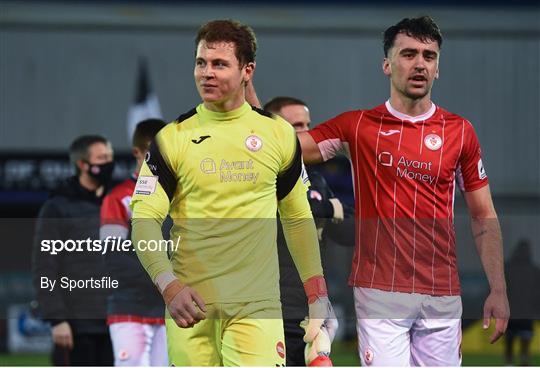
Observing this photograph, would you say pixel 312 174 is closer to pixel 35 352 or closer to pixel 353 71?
pixel 35 352

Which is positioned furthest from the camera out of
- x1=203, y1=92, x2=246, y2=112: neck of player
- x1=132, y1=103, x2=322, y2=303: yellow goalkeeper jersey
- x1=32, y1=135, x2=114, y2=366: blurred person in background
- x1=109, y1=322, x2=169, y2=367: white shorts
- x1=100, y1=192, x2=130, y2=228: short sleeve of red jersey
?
x1=109, y1=322, x2=169, y2=367: white shorts

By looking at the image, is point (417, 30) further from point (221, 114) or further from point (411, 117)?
point (221, 114)

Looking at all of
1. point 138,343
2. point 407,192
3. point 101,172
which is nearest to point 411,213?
point 407,192

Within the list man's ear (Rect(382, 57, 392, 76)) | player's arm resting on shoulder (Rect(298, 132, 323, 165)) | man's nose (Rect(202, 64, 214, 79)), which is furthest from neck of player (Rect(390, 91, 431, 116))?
man's nose (Rect(202, 64, 214, 79))

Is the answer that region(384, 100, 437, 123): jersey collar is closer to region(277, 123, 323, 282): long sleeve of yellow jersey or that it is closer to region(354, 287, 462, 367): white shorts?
region(277, 123, 323, 282): long sleeve of yellow jersey

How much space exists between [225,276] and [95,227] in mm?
1544

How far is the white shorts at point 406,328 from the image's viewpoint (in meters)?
5.94

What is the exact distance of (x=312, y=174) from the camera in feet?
23.2

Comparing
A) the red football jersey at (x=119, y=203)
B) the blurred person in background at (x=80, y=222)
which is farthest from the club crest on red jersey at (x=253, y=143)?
the red football jersey at (x=119, y=203)

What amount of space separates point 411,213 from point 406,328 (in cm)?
57

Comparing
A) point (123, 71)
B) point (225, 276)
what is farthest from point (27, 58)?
point (225, 276)

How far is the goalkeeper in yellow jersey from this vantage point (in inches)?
209

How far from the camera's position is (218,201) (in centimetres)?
534

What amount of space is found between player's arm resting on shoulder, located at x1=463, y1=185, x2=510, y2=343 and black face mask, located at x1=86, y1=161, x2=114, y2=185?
340 centimetres
